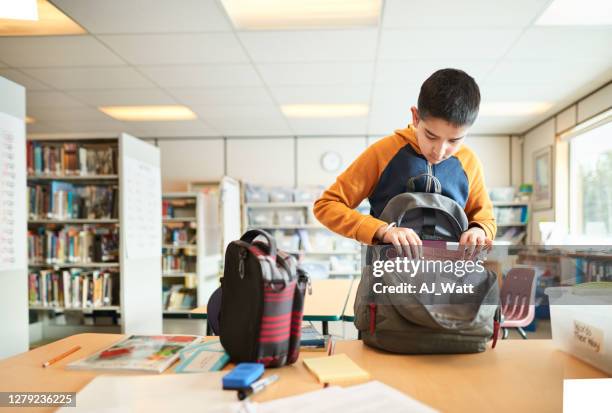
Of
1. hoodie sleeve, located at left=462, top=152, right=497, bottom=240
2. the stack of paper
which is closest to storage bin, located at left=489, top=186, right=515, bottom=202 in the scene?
hoodie sleeve, located at left=462, top=152, right=497, bottom=240

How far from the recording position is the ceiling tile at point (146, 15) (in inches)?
Answer: 115

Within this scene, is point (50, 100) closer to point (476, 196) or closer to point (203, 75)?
point (203, 75)

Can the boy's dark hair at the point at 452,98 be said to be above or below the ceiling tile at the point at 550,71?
below

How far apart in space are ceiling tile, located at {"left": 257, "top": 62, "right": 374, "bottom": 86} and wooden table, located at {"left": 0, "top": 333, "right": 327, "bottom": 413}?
329cm

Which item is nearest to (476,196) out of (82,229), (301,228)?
(82,229)

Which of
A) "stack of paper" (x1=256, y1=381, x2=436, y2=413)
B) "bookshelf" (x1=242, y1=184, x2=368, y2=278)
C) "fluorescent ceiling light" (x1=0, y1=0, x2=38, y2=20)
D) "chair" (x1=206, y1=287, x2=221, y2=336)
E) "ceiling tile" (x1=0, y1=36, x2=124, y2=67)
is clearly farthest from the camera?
"bookshelf" (x1=242, y1=184, x2=368, y2=278)

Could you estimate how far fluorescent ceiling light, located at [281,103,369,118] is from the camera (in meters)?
5.39

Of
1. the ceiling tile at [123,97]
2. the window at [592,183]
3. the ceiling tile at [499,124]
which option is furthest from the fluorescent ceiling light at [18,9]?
the window at [592,183]

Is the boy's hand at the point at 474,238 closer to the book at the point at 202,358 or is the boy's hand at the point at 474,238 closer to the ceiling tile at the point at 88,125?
the book at the point at 202,358

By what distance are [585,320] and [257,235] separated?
779mm

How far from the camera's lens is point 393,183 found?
125 cm

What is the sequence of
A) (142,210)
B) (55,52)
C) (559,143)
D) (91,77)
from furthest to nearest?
(559,143), (91,77), (142,210), (55,52)

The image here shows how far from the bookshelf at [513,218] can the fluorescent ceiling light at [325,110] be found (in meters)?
2.47

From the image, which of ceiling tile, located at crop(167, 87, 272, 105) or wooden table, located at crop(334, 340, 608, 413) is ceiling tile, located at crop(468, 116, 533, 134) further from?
wooden table, located at crop(334, 340, 608, 413)
